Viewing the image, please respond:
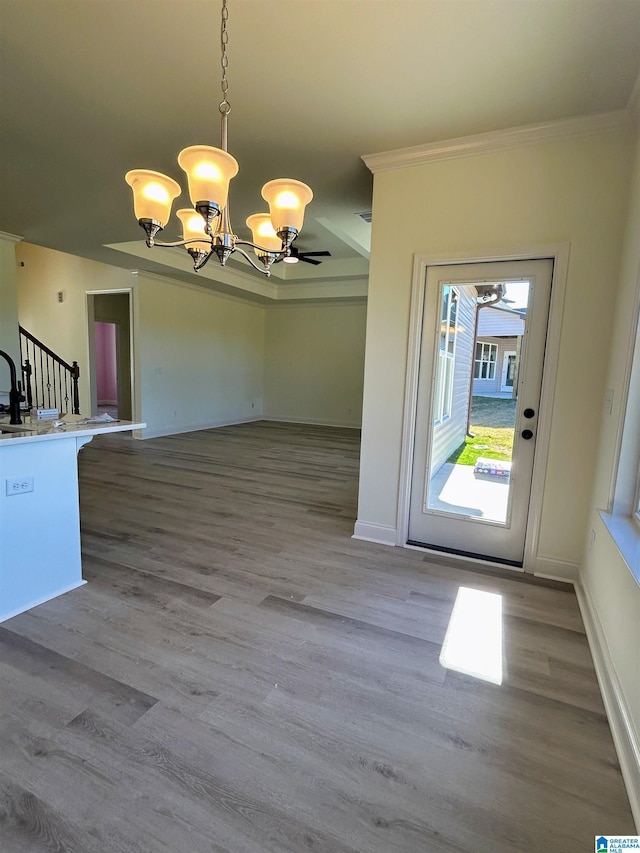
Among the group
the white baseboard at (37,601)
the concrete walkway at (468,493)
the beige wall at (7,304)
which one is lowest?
the white baseboard at (37,601)

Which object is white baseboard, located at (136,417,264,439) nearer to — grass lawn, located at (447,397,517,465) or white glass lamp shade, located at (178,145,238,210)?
grass lawn, located at (447,397,517,465)

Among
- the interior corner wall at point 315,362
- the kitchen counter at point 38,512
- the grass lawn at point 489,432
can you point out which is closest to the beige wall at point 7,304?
the kitchen counter at point 38,512

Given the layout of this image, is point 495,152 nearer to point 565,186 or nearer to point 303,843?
point 565,186

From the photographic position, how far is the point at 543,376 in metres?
2.70

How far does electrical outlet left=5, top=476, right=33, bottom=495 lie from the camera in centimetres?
213

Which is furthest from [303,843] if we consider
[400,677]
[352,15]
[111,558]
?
[352,15]

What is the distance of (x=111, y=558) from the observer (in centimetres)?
285

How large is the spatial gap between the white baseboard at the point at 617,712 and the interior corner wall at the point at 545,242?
74 cm

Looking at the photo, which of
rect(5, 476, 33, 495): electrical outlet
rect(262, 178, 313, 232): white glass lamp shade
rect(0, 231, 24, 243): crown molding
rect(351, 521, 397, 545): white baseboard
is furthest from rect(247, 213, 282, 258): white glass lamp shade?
rect(0, 231, 24, 243): crown molding

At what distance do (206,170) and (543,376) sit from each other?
228cm

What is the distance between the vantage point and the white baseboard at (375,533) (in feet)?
10.5

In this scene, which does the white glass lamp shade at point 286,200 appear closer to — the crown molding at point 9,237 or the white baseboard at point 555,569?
the white baseboard at point 555,569

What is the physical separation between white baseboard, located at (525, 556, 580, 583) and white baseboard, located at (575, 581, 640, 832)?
48 cm

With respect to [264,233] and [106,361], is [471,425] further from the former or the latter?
[106,361]
